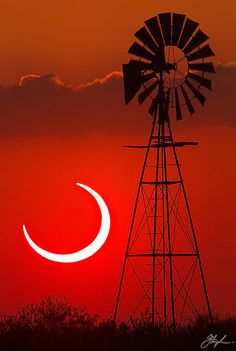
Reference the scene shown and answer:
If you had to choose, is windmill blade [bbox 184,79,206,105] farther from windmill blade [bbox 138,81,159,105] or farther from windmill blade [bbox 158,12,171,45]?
windmill blade [bbox 158,12,171,45]

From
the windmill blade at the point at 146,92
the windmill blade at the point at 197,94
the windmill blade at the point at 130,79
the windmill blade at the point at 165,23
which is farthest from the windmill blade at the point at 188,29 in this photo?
the windmill blade at the point at 130,79

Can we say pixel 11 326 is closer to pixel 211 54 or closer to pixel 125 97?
pixel 125 97

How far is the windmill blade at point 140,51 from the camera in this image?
41.2m

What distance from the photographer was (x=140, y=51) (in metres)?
41.2

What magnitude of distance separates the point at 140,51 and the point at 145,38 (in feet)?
1.54

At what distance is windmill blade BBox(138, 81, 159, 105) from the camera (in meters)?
41.3

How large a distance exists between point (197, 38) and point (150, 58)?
1745 millimetres

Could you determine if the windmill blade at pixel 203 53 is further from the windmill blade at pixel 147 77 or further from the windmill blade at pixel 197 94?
the windmill blade at pixel 147 77

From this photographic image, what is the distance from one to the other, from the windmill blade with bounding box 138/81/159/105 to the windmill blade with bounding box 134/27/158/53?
3.78 ft

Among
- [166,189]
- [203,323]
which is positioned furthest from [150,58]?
[203,323]

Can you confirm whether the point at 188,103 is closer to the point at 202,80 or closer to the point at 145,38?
the point at 202,80

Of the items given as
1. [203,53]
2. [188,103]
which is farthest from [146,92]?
[203,53]

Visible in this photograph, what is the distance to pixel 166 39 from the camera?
4134 cm
